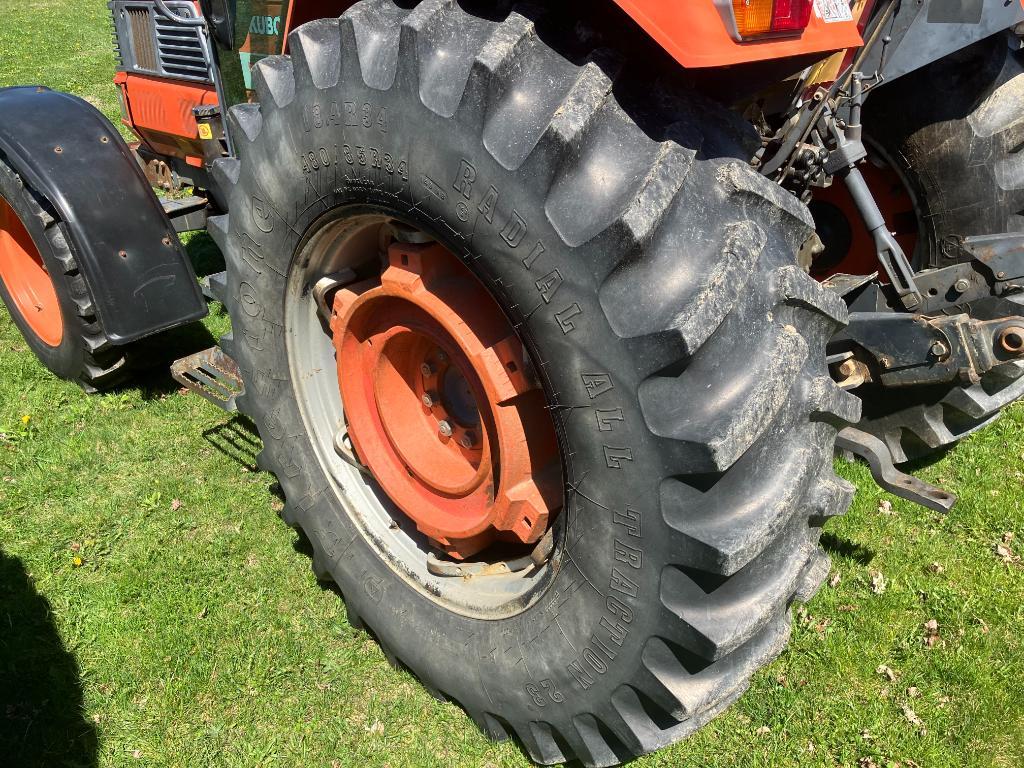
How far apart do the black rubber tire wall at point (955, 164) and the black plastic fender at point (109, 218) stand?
2.79 meters

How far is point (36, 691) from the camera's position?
8.32ft

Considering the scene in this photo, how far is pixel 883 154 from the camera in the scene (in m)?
2.84

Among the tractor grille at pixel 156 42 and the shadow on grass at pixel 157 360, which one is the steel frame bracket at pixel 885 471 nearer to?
the shadow on grass at pixel 157 360

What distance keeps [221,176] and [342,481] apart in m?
1.02

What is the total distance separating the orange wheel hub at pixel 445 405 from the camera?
6.37 ft

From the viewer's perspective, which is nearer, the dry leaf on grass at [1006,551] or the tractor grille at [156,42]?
the dry leaf on grass at [1006,551]

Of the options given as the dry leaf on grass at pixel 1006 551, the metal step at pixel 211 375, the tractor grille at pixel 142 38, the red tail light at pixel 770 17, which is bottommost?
the metal step at pixel 211 375

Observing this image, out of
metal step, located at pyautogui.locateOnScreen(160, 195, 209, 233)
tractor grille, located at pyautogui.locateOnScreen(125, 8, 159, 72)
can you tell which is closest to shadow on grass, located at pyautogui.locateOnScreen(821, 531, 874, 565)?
metal step, located at pyautogui.locateOnScreen(160, 195, 209, 233)

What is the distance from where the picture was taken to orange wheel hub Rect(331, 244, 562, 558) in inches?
76.4

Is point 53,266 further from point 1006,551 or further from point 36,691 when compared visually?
point 1006,551

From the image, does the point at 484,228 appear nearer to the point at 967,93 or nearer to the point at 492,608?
the point at 492,608

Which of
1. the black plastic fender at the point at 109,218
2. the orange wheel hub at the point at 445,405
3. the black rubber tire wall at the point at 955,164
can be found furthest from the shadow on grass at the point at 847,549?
the black plastic fender at the point at 109,218

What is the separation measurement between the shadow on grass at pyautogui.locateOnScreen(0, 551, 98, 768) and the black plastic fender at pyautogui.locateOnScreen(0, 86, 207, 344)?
3.62ft

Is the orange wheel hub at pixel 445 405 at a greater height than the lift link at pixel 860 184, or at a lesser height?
lesser
